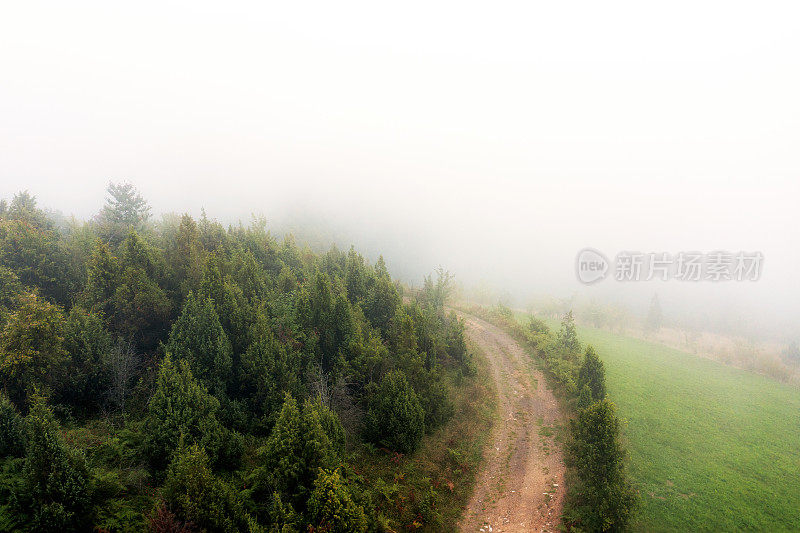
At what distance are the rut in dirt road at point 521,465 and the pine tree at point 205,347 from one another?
60.9 ft

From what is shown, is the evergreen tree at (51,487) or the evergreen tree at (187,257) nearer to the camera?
the evergreen tree at (51,487)

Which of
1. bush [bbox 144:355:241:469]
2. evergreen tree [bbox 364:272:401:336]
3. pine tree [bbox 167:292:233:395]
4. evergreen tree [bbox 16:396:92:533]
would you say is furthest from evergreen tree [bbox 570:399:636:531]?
evergreen tree [bbox 16:396:92:533]

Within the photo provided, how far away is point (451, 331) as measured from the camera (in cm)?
3675

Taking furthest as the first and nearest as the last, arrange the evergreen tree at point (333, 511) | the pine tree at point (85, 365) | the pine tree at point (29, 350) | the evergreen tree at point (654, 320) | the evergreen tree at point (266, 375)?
1. the evergreen tree at point (654, 320)
2. the evergreen tree at point (266, 375)
3. the pine tree at point (85, 365)
4. the pine tree at point (29, 350)
5. the evergreen tree at point (333, 511)

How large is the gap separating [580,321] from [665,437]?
5536cm

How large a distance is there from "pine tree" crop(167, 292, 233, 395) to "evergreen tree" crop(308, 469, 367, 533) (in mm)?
11606

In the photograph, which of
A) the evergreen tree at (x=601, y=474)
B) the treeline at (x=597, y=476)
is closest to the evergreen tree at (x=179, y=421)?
the treeline at (x=597, y=476)

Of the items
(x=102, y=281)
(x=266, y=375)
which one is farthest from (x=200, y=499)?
(x=102, y=281)

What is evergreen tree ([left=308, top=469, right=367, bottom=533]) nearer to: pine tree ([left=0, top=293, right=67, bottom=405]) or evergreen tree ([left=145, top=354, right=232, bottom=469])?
evergreen tree ([left=145, top=354, right=232, bottom=469])

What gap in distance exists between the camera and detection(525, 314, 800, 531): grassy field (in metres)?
18.7

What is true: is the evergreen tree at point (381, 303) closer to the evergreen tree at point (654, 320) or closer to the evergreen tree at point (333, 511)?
the evergreen tree at point (333, 511)

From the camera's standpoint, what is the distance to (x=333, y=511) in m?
13.5

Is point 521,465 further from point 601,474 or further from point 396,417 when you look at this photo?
point 396,417

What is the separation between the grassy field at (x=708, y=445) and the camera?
737 inches
